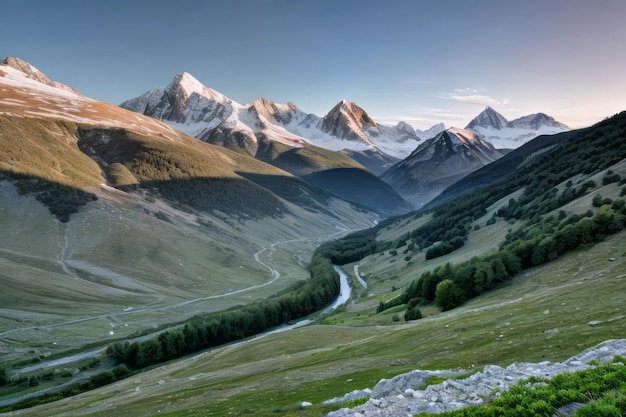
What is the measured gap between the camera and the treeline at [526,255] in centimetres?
6956

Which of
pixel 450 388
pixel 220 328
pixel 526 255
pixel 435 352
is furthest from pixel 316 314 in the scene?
pixel 450 388

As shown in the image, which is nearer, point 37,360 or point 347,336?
point 347,336

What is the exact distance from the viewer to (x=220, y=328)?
117188 mm

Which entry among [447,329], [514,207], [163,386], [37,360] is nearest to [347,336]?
[447,329]

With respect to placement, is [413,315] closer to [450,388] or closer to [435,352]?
[435,352]

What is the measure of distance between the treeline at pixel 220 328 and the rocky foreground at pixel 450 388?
315 feet

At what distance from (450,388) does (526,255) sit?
70.5 meters

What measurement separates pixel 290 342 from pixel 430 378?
51001 mm

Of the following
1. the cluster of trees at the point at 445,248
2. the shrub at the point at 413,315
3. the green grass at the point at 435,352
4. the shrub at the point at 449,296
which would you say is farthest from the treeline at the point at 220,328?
the shrub at the point at 449,296

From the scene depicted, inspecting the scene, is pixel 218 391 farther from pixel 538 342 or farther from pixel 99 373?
pixel 99 373

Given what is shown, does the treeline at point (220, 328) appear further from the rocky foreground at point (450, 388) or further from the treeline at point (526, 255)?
the rocky foreground at point (450, 388)

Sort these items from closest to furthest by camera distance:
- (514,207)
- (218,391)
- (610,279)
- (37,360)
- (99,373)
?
(218,391) → (610,279) → (99,373) → (37,360) → (514,207)

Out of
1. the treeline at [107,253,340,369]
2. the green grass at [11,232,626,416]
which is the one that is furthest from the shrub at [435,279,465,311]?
the treeline at [107,253,340,369]

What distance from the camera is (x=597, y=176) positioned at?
11562 cm
